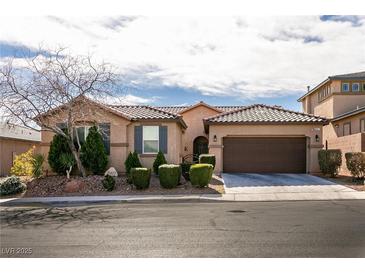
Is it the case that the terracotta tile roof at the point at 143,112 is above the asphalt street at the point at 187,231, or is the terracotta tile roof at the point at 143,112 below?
above

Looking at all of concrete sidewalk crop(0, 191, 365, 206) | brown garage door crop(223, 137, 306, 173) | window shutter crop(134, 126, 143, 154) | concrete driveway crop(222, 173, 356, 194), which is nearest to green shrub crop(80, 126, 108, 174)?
window shutter crop(134, 126, 143, 154)

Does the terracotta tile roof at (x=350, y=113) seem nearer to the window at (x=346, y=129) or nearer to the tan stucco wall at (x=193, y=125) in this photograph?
the window at (x=346, y=129)

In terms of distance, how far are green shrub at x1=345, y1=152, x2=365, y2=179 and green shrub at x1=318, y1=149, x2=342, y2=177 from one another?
3.02ft

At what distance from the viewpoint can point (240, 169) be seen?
2200cm

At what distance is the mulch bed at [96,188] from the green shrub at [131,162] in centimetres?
120

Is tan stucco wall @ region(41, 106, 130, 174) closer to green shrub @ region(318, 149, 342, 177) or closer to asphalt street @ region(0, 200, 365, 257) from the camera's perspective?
asphalt street @ region(0, 200, 365, 257)

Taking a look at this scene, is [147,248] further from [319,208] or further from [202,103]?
[202,103]

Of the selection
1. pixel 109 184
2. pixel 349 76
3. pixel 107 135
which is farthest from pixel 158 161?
pixel 349 76

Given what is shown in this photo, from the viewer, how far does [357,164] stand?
1762 cm

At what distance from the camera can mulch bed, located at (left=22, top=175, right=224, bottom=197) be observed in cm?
1612

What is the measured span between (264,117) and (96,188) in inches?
439

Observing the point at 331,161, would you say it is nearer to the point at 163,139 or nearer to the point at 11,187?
the point at 163,139

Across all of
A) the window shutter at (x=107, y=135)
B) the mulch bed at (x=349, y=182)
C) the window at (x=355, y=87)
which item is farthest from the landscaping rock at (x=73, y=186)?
the window at (x=355, y=87)

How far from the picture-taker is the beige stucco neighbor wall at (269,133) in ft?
69.5
